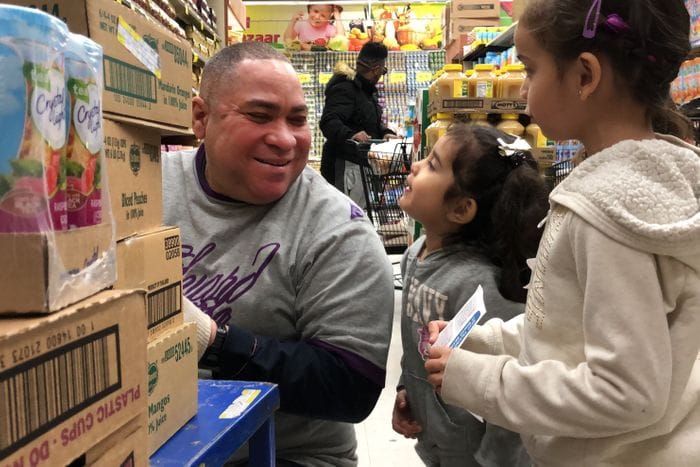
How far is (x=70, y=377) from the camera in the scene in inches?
22.2

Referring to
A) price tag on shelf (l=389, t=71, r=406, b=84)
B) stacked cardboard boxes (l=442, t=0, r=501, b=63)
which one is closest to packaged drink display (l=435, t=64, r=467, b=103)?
stacked cardboard boxes (l=442, t=0, r=501, b=63)

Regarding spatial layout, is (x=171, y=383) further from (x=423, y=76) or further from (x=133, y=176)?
(x=423, y=76)

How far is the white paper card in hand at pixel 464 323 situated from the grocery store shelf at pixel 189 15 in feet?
13.1

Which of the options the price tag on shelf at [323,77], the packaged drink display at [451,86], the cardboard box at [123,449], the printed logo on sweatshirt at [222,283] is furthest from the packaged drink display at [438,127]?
the price tag on shelf at [323,77]

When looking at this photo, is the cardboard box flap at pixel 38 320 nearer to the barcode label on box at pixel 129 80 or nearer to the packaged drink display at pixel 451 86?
the barcode label on box at pixel 129 80

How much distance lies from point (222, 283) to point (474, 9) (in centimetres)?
579

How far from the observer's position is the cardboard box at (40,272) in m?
0.54

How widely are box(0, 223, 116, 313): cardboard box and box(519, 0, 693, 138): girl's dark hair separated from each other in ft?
2.62

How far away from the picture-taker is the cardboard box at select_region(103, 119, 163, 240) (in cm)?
79

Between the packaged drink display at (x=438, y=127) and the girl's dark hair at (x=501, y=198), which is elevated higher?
the packaged drink display at (x=438, y=127)

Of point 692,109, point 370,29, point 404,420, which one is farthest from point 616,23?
point 370,29

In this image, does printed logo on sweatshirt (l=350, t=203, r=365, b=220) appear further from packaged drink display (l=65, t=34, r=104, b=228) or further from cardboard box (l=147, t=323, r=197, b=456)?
packaged drink display (l=65, t=34, r=104, b=228)

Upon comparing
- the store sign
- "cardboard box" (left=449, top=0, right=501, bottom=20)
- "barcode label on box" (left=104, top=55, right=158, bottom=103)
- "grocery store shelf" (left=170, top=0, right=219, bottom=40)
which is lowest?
"barcode label on box" (left=104, top=55, right=158, bottom=103)

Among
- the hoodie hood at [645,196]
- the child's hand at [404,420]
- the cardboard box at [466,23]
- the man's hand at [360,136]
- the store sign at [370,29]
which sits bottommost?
the child's hand at [404,420]
